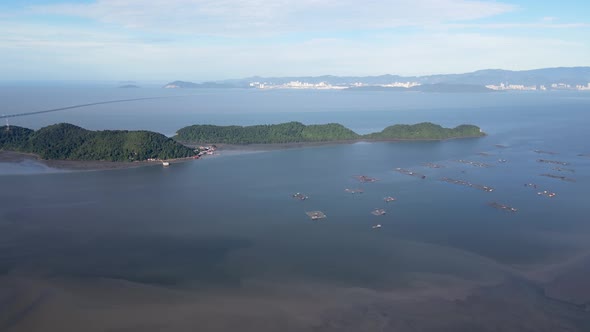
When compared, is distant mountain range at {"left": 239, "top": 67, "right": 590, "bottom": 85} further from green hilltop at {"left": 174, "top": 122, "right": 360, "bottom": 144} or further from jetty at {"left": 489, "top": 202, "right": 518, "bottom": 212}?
jetty at {"left": 489, "top": 202, "right": 518, "bottom": 212}

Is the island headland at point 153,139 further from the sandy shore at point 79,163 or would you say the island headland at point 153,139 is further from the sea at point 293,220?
the sea at point 293,220

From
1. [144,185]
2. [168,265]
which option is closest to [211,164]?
[144,185]

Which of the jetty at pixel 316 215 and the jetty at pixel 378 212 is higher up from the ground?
the jetty at pixel 316 215

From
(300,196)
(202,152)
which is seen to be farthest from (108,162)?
(300,196)

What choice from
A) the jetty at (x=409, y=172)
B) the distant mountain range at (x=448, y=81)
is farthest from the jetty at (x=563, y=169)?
the distant mountain range at (x=448, y=81)

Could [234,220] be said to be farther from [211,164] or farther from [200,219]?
[211,164]

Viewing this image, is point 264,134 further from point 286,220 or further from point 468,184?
point 286,220

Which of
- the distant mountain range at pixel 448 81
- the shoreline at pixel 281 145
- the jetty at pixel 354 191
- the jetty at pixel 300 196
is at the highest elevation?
the distant mountain range at pixel 448 81

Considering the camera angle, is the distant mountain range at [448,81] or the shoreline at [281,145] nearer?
the shoreline at [281,145]
